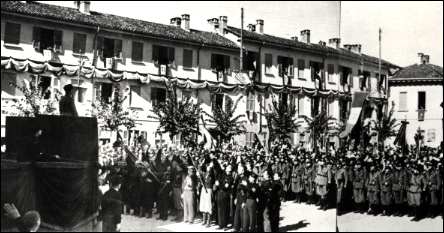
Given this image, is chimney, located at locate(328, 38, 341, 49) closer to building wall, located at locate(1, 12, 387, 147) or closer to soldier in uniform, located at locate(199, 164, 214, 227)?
building wall, located at locate(1, 12, 387, 147)

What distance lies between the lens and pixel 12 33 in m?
7.13

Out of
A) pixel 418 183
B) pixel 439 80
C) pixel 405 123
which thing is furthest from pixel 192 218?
pixel 439 80

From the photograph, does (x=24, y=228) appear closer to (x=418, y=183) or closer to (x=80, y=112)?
(x=80, y=112)

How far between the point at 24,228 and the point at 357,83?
8.89 metres

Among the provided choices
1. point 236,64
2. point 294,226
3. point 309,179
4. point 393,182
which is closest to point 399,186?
point 393,182

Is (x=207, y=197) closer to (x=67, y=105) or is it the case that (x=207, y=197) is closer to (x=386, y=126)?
(x=67, y=105)

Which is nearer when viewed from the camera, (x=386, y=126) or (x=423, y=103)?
(x=386, y=126)

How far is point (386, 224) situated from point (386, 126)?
2.20 m

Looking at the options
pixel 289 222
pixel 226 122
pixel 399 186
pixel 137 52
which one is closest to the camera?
pixel 289 222

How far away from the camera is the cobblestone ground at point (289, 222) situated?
21.4 ft

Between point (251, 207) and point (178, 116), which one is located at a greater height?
point (178, 116)

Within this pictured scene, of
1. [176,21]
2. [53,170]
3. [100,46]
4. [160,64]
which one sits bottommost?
[53,170]

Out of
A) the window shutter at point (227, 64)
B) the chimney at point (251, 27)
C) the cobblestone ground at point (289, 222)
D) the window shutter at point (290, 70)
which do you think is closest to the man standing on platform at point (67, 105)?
the cobblestone ground at point (289, 222)

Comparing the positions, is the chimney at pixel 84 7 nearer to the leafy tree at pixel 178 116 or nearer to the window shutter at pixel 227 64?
the leafy tree at pixel 178 116
